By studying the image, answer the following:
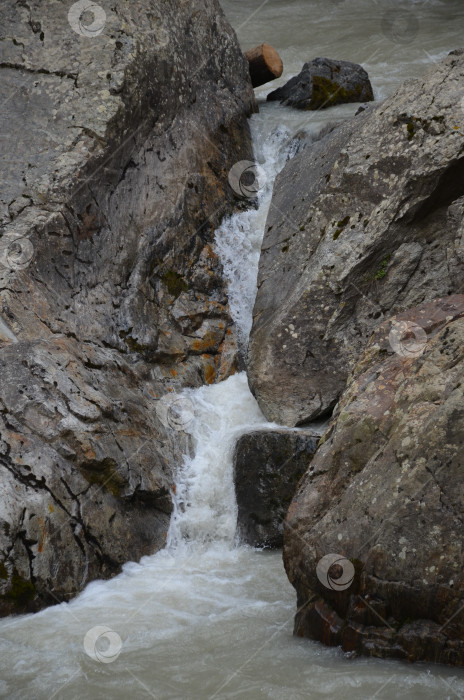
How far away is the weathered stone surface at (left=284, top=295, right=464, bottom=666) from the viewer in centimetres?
342

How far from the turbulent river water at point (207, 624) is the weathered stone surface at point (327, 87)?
198 centimetres

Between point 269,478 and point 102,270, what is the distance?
2254mm

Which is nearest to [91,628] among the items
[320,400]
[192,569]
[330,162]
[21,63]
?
[192,569]

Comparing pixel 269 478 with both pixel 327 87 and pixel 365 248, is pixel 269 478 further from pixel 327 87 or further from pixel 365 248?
pixel 327 87

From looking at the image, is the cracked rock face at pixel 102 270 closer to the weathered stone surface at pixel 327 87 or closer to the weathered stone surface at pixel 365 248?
the weathered stone surface at pixel 365 248

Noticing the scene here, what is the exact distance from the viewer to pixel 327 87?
32.0ft

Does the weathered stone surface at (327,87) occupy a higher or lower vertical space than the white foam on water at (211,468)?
higher

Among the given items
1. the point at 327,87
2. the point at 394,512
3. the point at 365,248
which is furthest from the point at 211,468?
the point at 327,87

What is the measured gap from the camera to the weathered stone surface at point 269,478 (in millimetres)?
5637

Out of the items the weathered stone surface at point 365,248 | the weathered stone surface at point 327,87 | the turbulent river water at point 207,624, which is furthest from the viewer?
the weathered stone surface at point 327,87

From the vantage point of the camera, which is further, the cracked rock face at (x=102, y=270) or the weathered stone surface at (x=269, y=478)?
the weathered stone surface at (x=269, y=478)

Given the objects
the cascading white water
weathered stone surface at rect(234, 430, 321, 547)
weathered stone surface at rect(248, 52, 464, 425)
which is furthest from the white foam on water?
weathered stone surface at rect(248, 52, 464, 425)

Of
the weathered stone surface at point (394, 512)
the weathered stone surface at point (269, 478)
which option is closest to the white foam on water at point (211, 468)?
the weathered stone surface at point (269, 478)

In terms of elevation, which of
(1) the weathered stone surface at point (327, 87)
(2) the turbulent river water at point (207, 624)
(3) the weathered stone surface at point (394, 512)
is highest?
(1) the weathered stone surface at point (327, 87)
